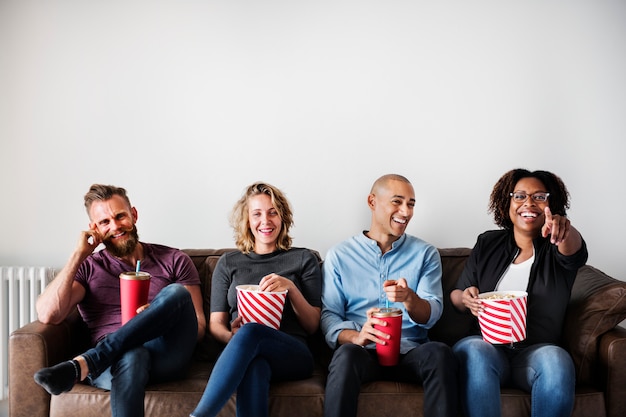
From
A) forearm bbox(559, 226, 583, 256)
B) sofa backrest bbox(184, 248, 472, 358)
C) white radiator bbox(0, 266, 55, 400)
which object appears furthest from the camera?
white radiator bbox(0, 266, 55, 400)

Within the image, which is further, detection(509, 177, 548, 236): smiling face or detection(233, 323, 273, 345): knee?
detection(509, 177, 548, 236): smiling face

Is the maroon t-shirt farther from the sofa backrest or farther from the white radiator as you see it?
the white radiator

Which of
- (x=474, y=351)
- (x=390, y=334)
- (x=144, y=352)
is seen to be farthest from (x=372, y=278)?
(x=144, y=352)

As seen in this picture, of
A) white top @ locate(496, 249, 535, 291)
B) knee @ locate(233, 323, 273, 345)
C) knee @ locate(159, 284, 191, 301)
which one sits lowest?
knee @ locate(233, 323, 273, 345)

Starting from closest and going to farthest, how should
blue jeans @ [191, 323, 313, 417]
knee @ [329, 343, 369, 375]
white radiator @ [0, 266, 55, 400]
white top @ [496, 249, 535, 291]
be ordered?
blue jeans @ [191, 323, 313, 417], knee @ [329, 343, 369, 375], white top @ [496, 249, 535, 291], white radiator @ [0, 266, 55, 400]

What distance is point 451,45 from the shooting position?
127 inches

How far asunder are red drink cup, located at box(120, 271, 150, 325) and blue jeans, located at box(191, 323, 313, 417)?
372mm

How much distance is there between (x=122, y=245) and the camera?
2.65m

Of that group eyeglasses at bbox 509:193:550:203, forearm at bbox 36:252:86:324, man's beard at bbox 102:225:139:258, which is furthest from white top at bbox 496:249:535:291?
forearm at bbox 36:252:86:324

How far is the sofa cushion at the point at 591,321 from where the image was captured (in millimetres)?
2455

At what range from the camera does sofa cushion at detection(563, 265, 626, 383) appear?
246cm

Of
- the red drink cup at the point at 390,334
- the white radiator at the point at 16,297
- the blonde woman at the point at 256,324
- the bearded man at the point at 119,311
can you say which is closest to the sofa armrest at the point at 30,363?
the bearded man at the point at 119,311

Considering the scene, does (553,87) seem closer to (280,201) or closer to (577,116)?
(577,116)

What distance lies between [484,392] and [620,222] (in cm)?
150
